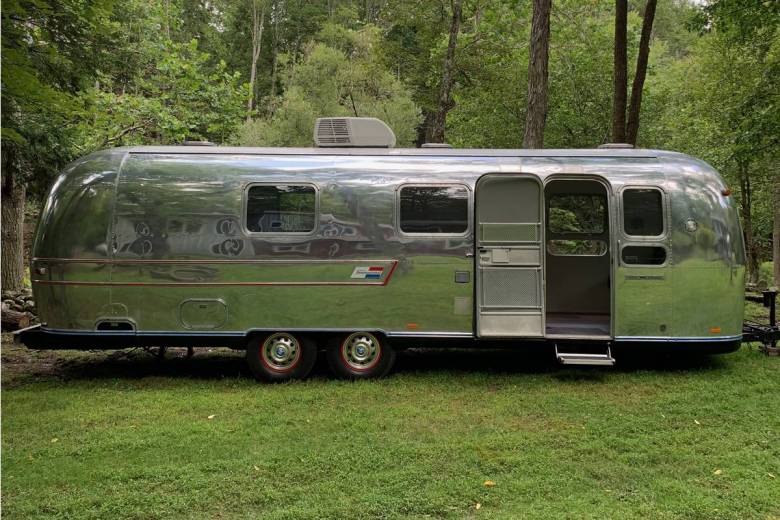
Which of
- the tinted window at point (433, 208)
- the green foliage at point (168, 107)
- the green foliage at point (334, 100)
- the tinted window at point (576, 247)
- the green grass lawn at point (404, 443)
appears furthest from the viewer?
the green foliage at point (334, 100)

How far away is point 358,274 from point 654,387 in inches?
143

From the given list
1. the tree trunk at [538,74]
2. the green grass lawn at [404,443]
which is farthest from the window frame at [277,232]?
the tree trunk at [538,74]

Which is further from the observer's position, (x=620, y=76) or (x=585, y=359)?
(x=620, y=76)

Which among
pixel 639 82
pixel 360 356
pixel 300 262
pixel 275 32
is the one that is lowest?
pixel 360 356

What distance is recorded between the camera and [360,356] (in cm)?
721

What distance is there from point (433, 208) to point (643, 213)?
2485mm

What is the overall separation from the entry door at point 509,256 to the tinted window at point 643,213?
3.31 feet

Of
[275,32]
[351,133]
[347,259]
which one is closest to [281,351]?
[347,259]

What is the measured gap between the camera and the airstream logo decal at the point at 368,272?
23.0ft

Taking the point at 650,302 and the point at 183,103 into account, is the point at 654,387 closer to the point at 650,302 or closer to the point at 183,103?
the point at 650,302

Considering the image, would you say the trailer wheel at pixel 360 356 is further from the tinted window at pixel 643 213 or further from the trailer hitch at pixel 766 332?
the trailer hitch at pixel 766 332

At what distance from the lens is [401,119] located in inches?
998

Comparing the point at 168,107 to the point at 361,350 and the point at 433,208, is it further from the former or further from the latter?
the point at 361,350

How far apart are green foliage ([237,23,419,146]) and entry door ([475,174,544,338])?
1670cm
